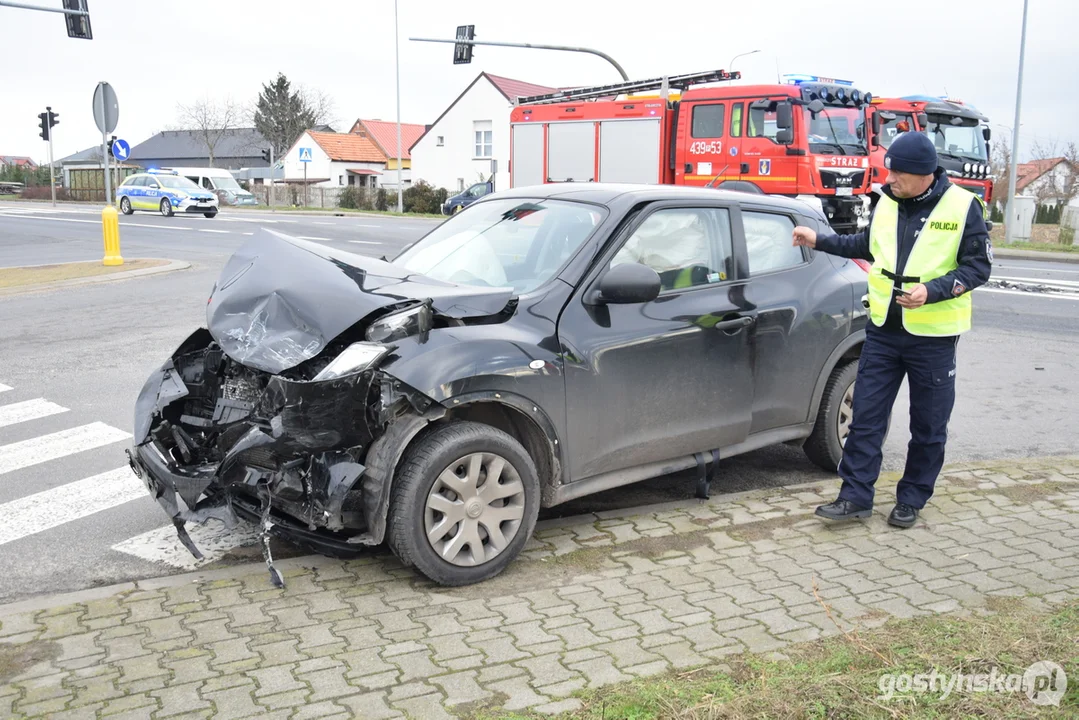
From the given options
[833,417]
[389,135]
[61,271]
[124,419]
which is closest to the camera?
[833,417]

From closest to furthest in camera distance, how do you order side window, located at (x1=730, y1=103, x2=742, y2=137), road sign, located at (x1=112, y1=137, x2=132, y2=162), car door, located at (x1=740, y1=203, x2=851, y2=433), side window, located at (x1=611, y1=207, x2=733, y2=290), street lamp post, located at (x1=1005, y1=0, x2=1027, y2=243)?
side window, located at (x1=611, y1=207, x2=733, y2=290) → car door, located at (x1=740, y1=203, x2=851, y2=433) → side window, located at (x1=730, y1=103, x2=742, y2=137) → road sign, located at (x1=112, y1=137, x2=132, y2=162) → street lamp post, located at (x1=1005, y1=0, x2=1027, y2=243)

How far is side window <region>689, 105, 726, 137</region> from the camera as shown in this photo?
60.0 ft

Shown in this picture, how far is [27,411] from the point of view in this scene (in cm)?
732

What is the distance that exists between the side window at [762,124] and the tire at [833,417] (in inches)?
487

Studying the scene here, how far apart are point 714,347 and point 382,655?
2.35 meters

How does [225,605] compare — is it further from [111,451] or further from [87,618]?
[111,451]

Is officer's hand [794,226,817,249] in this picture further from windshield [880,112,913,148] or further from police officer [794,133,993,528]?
windshield [880,112,913,148]

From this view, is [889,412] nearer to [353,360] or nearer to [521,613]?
[521,613]

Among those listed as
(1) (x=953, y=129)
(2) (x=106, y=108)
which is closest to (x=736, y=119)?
(1) (x=953, y=129)

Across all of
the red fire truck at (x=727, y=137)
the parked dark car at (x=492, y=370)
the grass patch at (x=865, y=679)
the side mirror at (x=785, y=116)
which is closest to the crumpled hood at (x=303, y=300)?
the parked dark car at (x=492, y=370)

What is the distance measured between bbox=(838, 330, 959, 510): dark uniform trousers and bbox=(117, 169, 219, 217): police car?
32358 mm

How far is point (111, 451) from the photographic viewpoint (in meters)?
6.36

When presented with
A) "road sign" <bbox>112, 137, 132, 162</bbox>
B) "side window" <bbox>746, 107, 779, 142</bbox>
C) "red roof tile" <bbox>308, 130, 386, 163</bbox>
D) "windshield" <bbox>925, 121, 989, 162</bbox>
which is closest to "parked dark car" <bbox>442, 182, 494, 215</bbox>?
"road sign" <bbox>112, 137, 132, 162</bbox>

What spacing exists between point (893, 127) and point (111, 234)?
14133 mm
